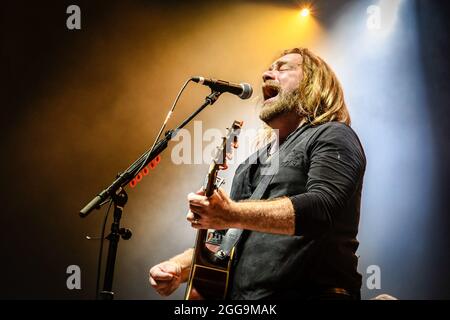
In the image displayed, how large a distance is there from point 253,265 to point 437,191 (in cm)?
338

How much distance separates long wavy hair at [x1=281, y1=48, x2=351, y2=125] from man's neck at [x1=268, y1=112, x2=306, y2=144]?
8 cm

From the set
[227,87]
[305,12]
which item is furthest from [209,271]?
[305,12]

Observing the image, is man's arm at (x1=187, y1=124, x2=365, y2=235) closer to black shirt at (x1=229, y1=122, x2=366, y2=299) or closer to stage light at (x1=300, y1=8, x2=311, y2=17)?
black shirt at (x1=229, y1=122, x2=366, y2=299)

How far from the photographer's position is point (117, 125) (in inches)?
193

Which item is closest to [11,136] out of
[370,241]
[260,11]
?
[260,11]

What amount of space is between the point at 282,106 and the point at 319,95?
0.25m

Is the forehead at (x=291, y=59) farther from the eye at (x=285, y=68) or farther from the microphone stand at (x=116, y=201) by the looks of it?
the microphone stand at (x=116, y=201)

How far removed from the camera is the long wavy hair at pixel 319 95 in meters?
2.60

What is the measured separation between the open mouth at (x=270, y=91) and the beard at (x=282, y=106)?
0.06m

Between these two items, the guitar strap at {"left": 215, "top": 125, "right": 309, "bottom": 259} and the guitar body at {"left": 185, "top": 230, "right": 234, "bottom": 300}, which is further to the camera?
the guitar strap at {"left": 215, "top": 125, "right": 309, "bottom": 259}

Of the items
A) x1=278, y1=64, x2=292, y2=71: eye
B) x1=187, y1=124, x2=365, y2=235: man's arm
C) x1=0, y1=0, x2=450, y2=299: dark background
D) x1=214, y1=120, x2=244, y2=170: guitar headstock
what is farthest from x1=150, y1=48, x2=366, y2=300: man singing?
x1=0, y1=0, x2=450, y2=299: dark background

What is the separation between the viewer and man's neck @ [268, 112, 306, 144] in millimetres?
2770

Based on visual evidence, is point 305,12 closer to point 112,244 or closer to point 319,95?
point 319,95
